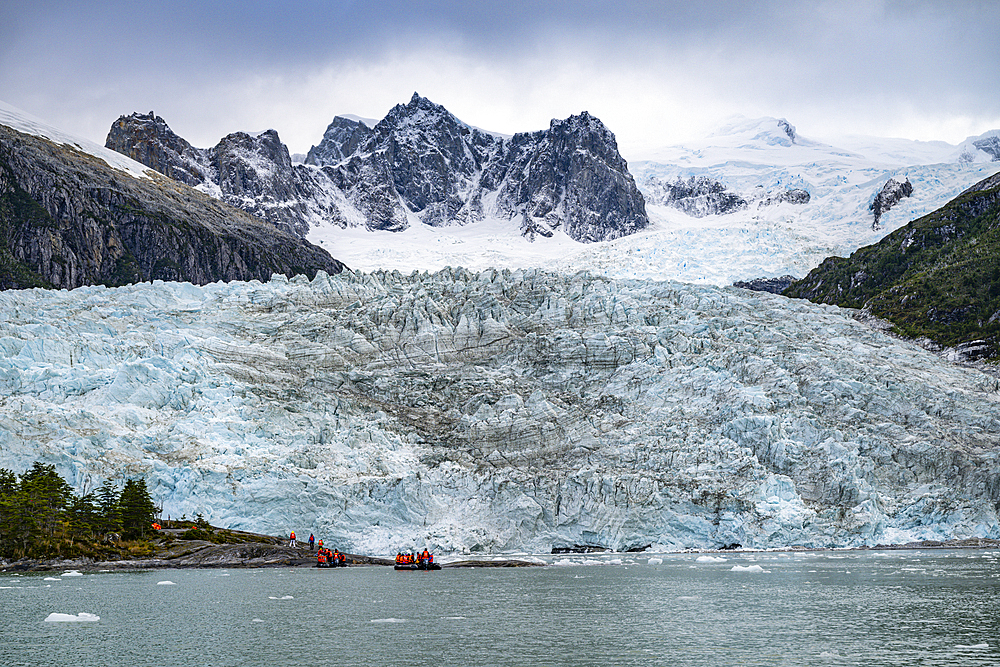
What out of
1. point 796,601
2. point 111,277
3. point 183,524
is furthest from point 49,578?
point 111,277

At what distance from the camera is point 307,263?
157500 mm

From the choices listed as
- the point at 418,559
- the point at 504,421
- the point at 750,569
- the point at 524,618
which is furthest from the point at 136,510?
the point at 750,569

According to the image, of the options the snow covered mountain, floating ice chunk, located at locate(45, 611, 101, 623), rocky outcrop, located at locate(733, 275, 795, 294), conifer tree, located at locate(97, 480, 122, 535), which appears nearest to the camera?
floating ice chunk, located at locate(45, 611, 101, 623)

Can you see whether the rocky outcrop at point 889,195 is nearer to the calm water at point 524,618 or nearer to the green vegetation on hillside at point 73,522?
the calm water at point 524,618

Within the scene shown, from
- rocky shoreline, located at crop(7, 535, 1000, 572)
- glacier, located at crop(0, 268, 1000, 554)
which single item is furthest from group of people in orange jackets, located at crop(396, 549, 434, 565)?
glacier, located at crop(0, 268, 1000, 554)

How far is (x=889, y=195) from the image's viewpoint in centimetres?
15738

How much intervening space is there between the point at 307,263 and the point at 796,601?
439ft

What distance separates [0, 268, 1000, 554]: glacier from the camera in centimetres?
5741

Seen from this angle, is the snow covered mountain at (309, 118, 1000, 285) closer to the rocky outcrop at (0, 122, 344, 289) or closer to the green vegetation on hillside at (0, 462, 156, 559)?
the rocky outcrop at (0, 122, 344, 289)

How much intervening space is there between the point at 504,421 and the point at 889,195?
386ft

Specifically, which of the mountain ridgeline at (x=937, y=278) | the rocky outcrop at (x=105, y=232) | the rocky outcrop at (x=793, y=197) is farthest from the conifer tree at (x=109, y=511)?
the rocky outcrop at (x=793, y=197)

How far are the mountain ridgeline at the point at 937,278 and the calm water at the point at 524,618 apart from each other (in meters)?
57.4

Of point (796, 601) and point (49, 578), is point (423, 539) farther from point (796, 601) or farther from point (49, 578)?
point (796, 601)

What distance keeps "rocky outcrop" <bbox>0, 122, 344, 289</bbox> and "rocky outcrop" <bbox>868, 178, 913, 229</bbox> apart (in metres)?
95.6
